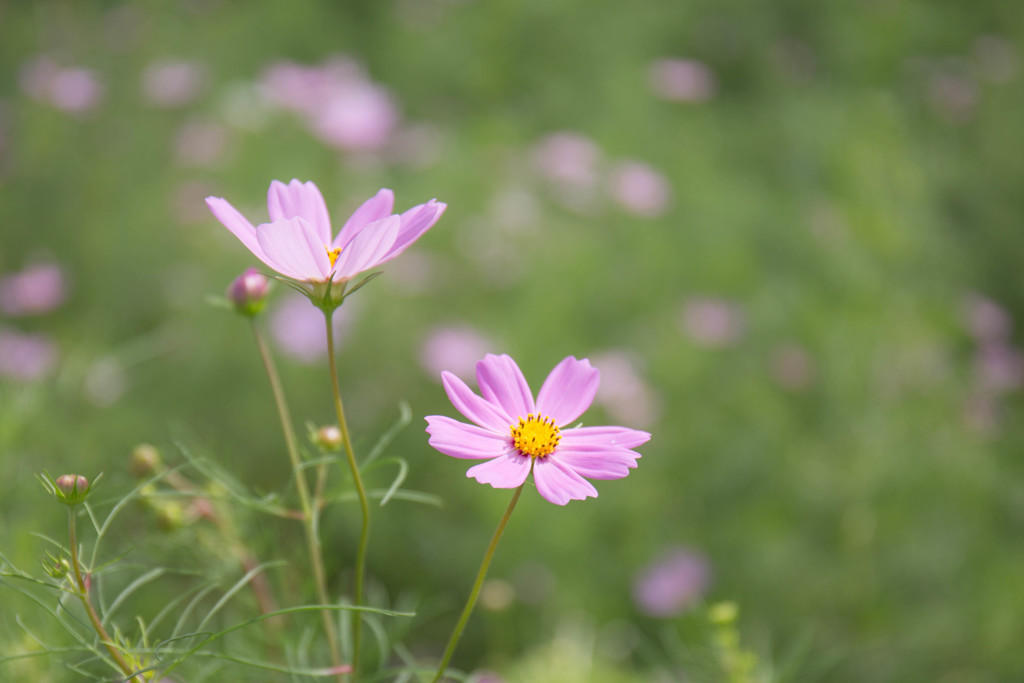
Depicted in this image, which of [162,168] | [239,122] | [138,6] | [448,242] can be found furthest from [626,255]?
[138,6]

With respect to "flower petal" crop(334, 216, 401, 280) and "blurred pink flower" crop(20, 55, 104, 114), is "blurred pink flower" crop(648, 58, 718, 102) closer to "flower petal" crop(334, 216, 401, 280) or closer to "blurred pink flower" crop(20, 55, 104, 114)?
"blurred pink flower" crop(20, 55, 104, 114)

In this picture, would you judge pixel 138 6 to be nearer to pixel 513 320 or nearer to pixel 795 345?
pixel 513 320

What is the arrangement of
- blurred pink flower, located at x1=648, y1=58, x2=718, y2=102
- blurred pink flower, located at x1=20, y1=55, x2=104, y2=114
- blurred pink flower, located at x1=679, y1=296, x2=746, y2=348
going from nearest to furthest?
blurred pink flower, located at x1=679, y1=296, x2=746, y2=348 → blurred pink flower, located at x1=20, y1=55, x2=104, y2=114 → blurred pink flower, located at x1=648, y1=58, x2=718, y2=102

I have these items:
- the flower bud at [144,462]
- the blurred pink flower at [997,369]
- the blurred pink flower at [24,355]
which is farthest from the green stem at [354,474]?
the blurred pink flower at [997,369]

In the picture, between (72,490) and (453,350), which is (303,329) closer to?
(453,350)

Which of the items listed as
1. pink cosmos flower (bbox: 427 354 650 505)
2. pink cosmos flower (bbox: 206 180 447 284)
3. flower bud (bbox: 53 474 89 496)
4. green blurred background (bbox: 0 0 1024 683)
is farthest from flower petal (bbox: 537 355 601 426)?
green blurred background (bbox: 0 0 1024 683)

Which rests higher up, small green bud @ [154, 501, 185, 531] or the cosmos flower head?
the cosmos flower head
